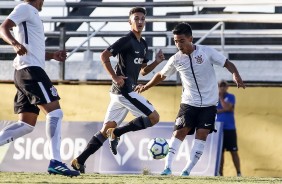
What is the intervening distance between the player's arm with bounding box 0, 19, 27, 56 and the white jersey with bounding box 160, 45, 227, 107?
3.03 metres

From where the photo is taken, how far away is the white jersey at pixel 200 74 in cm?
1351

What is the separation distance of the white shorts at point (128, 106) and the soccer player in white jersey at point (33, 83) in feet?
8.59

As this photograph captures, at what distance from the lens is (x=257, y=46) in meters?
18.8

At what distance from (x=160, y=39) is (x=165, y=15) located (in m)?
2.10

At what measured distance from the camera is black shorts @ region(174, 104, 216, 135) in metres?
13.5

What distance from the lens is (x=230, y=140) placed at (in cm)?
1769

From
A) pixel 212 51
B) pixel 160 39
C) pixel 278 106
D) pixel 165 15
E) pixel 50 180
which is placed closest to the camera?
pixel 50 180

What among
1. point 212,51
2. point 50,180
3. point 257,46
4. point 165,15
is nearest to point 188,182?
point 50,180

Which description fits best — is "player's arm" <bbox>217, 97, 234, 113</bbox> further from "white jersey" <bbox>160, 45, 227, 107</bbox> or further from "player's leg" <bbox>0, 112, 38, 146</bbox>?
"player's leg" <bbox>0, 112, 38, 146</bbox>

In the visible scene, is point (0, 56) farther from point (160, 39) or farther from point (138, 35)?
point (138, 35)

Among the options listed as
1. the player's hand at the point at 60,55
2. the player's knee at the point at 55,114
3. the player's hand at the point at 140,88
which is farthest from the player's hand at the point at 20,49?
the player's hand at the point at 140,88

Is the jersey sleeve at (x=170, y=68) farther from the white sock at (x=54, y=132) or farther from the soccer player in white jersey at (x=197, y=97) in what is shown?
the white sock at (x=54, y=132)

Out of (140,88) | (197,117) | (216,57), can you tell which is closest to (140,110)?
(140,88)

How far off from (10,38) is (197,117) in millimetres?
3408
